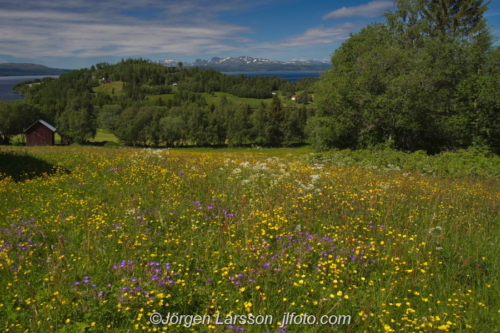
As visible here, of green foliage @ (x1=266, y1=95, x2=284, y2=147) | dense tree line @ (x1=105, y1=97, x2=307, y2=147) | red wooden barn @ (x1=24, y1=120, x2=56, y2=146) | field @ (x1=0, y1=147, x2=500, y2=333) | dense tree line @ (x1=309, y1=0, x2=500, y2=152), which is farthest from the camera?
green foliage @ (x1=266, y1=95, x2=284, y2=147)

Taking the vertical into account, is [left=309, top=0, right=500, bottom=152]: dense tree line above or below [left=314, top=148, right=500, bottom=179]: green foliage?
above

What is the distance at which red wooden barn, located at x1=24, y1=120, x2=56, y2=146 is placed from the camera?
65625 mm

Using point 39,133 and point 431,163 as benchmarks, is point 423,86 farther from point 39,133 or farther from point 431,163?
point 39,133

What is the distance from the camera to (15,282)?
424 cm

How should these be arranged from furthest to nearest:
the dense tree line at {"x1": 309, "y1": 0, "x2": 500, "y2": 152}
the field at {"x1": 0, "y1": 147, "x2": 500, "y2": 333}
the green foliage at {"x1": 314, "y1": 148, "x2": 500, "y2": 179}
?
the dense tree line at {"x1": 309, "y1": 0, "x2": 500, "y2": 152} < the green foliage at {"x1": 314, "y1": 148, "x2": 500, "y2": 179} < the field at {"x1": 0, "y1": 147, "x2": 500, "y2": 333}

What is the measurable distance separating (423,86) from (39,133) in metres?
74.9

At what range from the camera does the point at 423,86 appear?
33.3 m

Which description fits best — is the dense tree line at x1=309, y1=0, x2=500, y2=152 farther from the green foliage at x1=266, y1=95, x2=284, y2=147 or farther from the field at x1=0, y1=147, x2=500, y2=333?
the green foliage at x1=266, y1=95, x2=284, y2=147

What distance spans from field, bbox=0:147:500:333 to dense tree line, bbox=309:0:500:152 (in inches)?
1085

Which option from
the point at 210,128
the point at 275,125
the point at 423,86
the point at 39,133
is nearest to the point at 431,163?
the point at 423,86

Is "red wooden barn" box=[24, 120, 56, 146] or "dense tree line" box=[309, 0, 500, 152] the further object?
"red wooden barn" box=[24, 120, 56, 146]

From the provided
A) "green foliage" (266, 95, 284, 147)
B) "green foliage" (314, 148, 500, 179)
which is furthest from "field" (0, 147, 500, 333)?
"green foliage" (266, 95, 284, 147)

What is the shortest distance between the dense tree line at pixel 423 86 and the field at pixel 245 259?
27549mm

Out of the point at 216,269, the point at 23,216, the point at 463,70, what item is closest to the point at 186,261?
the point at 216,269
